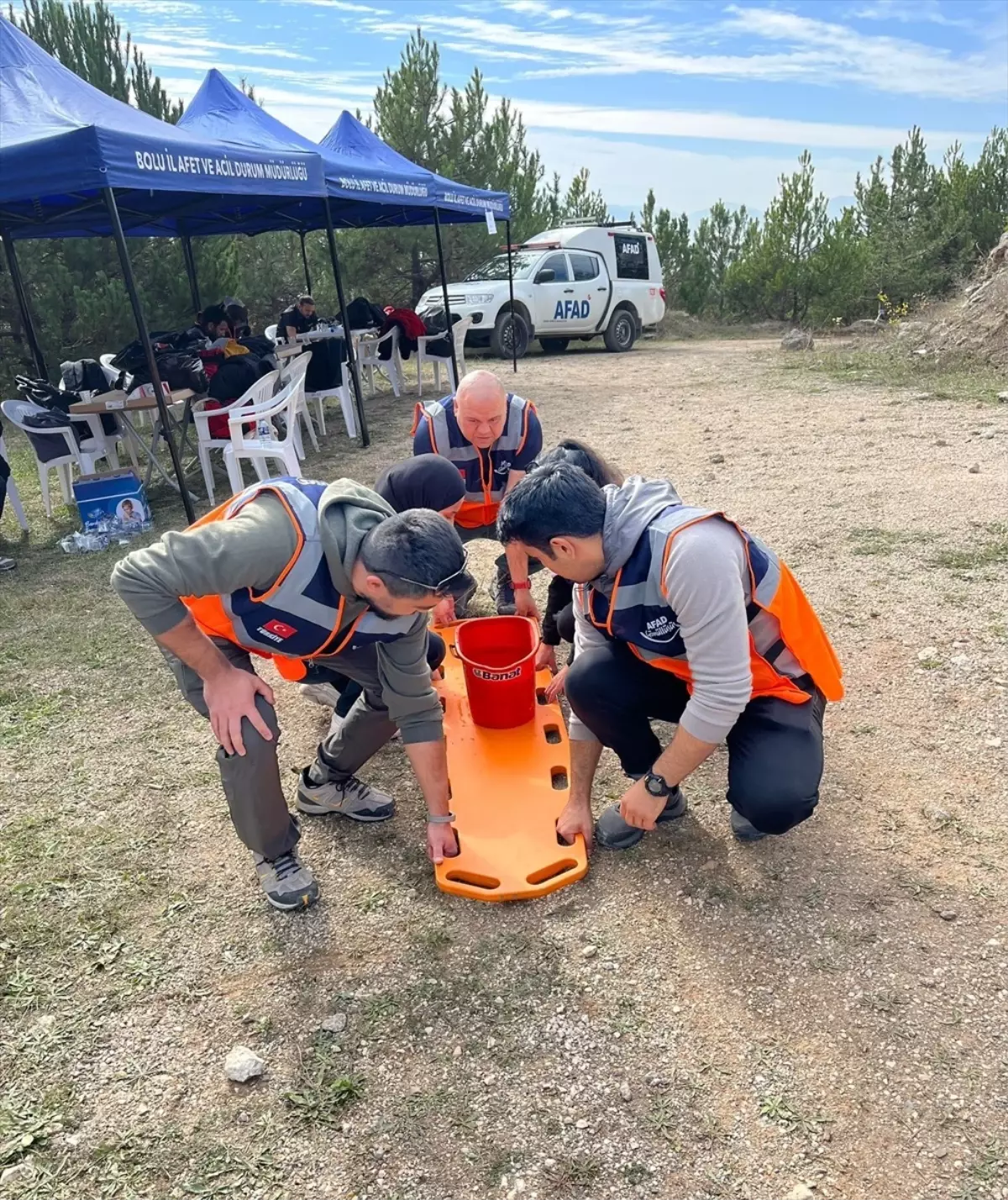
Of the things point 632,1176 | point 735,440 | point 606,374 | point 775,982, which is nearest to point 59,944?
point 632,1176

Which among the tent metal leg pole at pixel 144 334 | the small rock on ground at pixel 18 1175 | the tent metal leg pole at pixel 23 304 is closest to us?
the small rock on ground at pixel 18 1175

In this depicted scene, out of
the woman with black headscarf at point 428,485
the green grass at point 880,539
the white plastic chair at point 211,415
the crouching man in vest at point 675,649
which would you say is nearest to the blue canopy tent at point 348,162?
the white plastic chair at point 211,415

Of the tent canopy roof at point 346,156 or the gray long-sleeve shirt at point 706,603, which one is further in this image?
the tent canopy roof at point 346,156

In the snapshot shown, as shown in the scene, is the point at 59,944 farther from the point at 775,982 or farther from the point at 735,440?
the point at 735,440

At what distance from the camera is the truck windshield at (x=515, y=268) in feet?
40.8

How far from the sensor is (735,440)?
23.1 ft

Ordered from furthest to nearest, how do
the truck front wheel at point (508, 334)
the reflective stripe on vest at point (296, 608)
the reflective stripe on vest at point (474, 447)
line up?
the truck front wheel at point (508, 334)
the reflective stripe on vest at point (474, 447)
the reflective stripe on vest at point (296, 608)

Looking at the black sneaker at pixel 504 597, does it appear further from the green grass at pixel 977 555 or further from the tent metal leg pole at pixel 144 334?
the tent metal leg pole at pixel 144 334

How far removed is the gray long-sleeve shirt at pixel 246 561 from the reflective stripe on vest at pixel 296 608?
23 millimetres

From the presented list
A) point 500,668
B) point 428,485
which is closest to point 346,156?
point 428,485

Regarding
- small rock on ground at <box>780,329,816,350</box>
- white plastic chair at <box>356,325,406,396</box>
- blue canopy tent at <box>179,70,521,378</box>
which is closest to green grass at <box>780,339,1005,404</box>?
small rock on ground at <box>780,329,816,350</box>

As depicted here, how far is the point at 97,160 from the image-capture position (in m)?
4.60

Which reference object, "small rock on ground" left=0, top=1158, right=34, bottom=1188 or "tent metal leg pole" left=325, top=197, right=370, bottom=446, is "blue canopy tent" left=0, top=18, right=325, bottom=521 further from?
"small rock on ground" left=0, top=1158, right=34, bottom=1188

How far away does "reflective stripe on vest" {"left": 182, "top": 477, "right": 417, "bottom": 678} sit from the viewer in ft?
6.44
